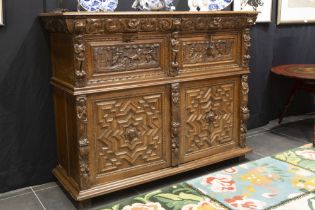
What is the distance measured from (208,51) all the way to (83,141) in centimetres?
111

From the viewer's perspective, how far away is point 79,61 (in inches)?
88.8

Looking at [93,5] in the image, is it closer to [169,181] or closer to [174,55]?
[174,55]

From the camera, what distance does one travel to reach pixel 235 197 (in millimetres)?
2555

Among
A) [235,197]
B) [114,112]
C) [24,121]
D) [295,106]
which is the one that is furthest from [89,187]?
[295,106]

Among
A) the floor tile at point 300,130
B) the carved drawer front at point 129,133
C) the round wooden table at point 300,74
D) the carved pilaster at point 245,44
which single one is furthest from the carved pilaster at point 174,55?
the floor tile at point 300,130

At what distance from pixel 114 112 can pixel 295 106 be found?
279cm

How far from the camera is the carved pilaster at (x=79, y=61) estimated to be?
7.32ft

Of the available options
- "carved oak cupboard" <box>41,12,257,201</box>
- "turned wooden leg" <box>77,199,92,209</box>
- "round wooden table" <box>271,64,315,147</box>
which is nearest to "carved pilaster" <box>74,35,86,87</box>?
"carved oak cupboard" <box>41,12,257,201</box>

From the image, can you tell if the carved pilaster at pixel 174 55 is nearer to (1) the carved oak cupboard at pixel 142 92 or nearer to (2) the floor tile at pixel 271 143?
(1) the carved oak cupboard at pixel 142 92

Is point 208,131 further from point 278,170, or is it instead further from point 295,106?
point 295,106

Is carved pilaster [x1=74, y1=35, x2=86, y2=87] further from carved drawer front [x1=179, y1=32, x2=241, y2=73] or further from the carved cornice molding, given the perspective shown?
carved drawer front [x1=179, y1=32, x2=241, y2=73]

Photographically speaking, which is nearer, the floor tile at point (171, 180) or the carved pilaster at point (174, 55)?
the carved pilaster at point (174, 55)

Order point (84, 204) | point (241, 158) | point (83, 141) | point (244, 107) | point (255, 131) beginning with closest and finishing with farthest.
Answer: point (83, 141) < point (84, 204) < point (244, 107) < point (241, 158) < point (255, 131)

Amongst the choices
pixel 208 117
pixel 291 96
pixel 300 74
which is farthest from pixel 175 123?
pixel 291 96
